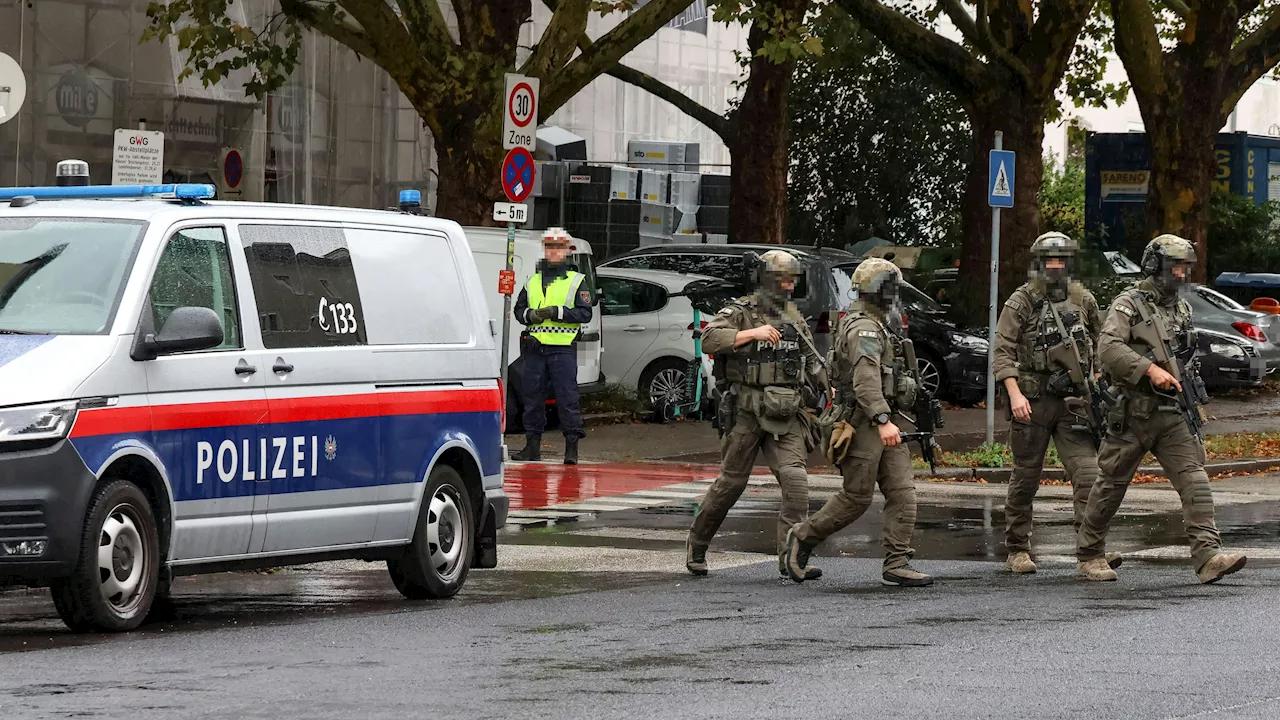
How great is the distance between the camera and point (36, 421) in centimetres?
791

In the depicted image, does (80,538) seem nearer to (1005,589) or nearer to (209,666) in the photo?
(209,666)

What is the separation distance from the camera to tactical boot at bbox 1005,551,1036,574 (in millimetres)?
11141

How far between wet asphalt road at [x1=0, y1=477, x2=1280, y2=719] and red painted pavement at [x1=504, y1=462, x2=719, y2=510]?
3.01 m

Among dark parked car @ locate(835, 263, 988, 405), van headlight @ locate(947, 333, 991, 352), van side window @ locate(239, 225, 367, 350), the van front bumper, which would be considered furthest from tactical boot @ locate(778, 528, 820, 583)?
van headlight @ locate(947, 333, 991, 352)

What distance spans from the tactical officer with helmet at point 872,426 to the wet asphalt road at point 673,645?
0.75 feet

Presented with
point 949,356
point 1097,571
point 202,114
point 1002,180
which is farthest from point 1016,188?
point 1097,571

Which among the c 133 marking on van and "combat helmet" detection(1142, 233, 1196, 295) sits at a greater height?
"combat helmet" detection(1142, 233, 1196, 295)

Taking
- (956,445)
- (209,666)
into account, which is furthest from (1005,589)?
(956,445)

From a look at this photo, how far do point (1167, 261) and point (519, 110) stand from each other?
8012mm

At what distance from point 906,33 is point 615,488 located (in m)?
11.3

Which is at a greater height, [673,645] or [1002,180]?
[1002,180]

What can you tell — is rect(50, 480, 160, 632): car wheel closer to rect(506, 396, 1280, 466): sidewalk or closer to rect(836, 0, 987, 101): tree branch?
rect(506, 396, 1280, 466): sidewalk

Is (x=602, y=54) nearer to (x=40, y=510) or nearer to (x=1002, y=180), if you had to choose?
(x=1002, y=180)

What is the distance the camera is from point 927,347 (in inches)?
942
